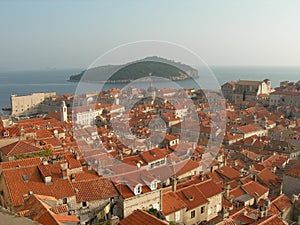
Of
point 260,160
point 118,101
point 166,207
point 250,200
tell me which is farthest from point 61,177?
point 118,101

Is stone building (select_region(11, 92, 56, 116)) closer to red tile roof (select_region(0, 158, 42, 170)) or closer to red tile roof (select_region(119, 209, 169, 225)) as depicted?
red tile roof (select_region(0, 158, 42, 170))

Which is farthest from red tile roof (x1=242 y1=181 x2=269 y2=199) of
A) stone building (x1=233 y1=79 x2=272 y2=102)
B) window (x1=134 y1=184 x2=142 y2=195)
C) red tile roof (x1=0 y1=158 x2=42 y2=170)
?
stone building (x1=233 y1=79 x2=272 y2=102)

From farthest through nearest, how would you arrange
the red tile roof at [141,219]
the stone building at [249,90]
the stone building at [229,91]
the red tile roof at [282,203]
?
1. the stone building at [229,91]
2. the stone building at [249,90]
3. the red tile roof at [282,203]
4. the red tile roof at [141,219]

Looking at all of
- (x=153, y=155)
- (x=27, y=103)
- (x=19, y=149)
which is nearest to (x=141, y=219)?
(x=19, y=149)

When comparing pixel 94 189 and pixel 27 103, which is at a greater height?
pixel 94 189

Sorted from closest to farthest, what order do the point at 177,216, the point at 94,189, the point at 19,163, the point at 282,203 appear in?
the point at 94,189 < the point at 177,216 < the point at 19,163 < the point at 282,203

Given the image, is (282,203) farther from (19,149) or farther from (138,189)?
(19,149)

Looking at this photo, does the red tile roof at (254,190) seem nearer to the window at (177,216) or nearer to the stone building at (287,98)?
the window at (177,216)

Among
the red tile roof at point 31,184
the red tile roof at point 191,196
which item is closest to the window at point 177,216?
the red tile roof at point 191,196

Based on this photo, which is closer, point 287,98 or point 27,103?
point 287,98

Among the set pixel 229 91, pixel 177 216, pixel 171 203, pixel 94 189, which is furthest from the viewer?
pixel 229 91

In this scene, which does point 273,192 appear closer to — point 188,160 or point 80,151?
point 188,160
